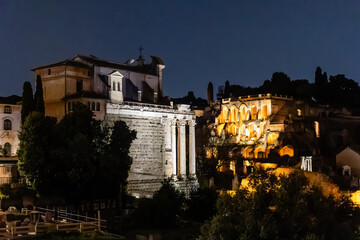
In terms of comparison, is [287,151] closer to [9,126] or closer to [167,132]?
[167,132]

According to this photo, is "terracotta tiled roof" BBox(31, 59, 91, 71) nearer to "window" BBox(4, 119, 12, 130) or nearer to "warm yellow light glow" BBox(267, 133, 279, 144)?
"window" BBox(4, 119, 12, 130)

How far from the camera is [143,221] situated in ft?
107

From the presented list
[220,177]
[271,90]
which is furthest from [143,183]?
[271,90]

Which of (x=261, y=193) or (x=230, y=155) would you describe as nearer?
(x=261, y=193)

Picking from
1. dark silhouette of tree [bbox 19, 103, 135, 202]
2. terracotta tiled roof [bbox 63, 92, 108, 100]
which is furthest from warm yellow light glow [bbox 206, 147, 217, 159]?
dark silhouette of tree [bbox 19, 103, 135, 202]

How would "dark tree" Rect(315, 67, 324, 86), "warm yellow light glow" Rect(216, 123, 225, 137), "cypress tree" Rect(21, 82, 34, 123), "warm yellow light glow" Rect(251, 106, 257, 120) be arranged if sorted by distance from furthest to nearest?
"dark tree" Rect(315, 67, 324, 86), "warm yellow light glow" Rect(216, 123, 225, 137), "warm yellow light glow" Rect(251, 106, 257, 120), "cypress tree" Rect(21, 82, 34, 123)

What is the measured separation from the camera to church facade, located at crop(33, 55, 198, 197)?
4269cm

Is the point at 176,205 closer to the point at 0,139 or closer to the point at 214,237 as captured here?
the point at 214,237

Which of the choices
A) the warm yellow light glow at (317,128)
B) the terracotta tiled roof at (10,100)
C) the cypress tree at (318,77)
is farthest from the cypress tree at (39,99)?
the cypress tree at (318,77)

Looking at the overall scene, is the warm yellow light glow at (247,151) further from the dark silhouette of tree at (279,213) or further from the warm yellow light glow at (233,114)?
the dark silhouette of tree at (279,213)

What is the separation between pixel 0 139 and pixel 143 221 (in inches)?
749

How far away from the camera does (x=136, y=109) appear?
45.2 metres

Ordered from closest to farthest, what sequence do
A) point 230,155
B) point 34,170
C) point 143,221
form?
1. point 143,221
2. point 34,170
3. point 230,155

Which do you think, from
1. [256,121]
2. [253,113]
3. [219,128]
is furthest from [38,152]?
[253,113]
